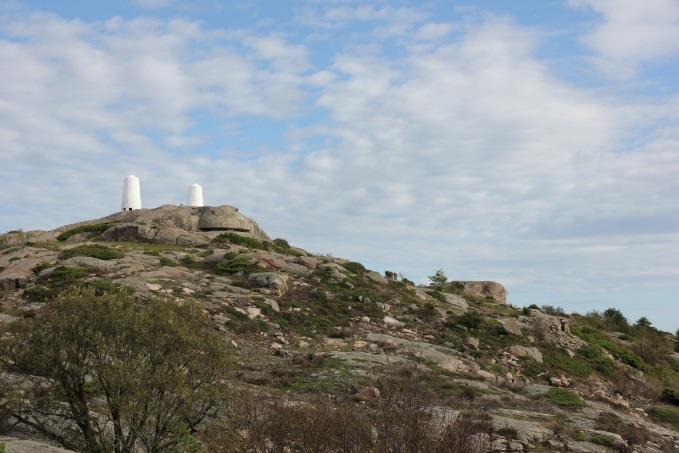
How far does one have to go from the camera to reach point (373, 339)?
952 inches

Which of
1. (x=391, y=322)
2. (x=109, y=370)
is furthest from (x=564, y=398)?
(x=109, y=370)

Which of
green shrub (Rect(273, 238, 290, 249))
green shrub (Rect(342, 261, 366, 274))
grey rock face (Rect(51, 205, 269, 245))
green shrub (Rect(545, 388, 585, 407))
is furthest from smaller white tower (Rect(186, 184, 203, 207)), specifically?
green shrub (Rect(545, 388, 585, 407))

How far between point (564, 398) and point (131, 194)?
4044 cm

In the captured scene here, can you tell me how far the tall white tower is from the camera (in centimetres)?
5083

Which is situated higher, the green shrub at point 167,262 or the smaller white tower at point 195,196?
the smaller white tower at point 195,196

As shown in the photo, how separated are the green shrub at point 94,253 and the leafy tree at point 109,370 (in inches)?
789

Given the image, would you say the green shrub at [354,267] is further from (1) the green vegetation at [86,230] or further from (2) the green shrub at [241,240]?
(1) the green vegetation at [86,230]

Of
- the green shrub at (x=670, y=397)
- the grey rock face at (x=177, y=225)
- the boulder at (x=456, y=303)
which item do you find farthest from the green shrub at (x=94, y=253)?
the green shrub at (x=670, y=397)

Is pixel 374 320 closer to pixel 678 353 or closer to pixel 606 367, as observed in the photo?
pixel 606 367

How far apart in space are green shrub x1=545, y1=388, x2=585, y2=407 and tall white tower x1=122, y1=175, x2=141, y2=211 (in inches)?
1546

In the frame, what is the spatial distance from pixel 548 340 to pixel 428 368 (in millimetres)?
11372

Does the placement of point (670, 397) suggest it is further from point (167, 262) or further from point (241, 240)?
point (241, 240)

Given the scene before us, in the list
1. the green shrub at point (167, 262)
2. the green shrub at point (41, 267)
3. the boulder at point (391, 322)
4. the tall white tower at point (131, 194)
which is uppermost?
the tall white tower at point (131, 194)

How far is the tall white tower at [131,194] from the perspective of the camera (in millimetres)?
50831
